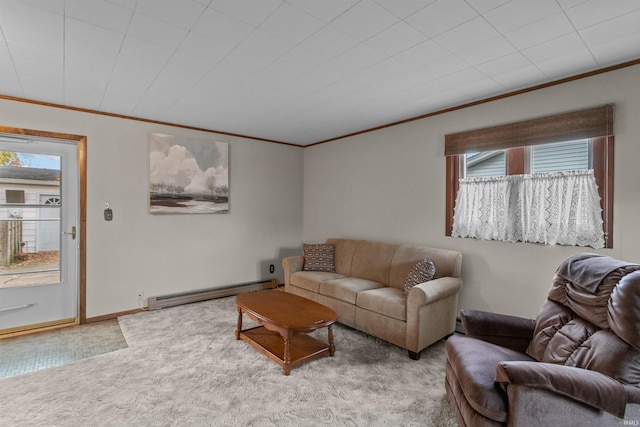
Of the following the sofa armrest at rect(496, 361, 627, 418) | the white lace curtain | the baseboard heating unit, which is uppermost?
the white lace curtain

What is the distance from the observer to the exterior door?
3.31m

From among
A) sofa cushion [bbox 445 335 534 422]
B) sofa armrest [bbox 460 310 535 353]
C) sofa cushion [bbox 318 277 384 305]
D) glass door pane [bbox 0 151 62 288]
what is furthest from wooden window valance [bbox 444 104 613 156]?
glass door pane [bbox 0 151 62 288]

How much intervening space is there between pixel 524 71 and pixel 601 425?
8.07 feet

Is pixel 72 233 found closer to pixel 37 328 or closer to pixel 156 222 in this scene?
pixel 156 222

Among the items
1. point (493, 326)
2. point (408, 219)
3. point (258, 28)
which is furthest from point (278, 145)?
point (493, 326)

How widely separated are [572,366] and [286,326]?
5.97 ft

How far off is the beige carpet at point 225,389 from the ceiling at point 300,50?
96.6 inches

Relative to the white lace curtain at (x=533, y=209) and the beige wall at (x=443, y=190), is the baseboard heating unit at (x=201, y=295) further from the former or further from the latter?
the white lace curtain at (x=533, y=209)

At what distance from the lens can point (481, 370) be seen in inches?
65.6

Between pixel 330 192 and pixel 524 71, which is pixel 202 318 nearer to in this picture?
pixel 330 192

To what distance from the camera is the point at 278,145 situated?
5324mm

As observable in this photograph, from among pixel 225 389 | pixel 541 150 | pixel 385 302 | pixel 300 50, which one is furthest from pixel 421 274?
pixel 300 50

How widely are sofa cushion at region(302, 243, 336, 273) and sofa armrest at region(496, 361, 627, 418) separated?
2.95 m

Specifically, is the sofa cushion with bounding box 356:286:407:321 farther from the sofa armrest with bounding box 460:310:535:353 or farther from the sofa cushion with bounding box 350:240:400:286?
the sofa armrest with bounding box 460:310:535:353
